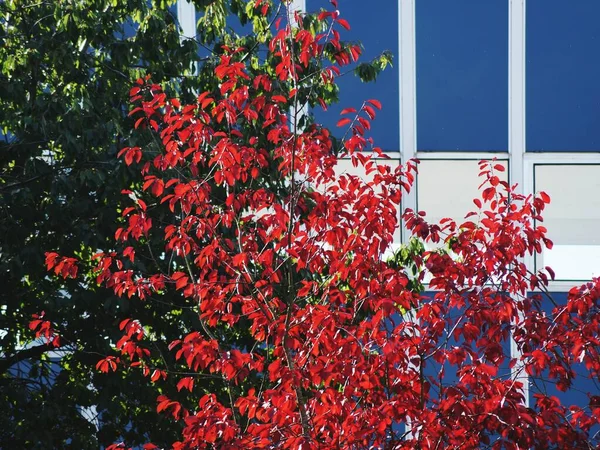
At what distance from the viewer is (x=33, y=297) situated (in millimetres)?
7430

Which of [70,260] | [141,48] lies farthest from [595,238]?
[70,260]

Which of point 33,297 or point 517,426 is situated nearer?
point 517,426

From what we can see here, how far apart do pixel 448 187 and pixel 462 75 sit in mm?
1268

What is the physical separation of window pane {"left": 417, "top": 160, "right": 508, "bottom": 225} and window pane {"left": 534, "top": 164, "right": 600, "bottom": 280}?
24.4 inches

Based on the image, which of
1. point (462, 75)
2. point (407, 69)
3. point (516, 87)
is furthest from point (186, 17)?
point (516, 87)

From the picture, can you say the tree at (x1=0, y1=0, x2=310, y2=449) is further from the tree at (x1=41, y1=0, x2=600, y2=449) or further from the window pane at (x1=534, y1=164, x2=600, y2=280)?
the window pane at (x1=534, y1=164, x2=600, y2=280)

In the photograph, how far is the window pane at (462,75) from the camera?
A: 1148cm

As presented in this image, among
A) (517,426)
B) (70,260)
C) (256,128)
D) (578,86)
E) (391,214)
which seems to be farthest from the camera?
(578,86)

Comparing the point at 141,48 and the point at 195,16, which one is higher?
the point at 195,16

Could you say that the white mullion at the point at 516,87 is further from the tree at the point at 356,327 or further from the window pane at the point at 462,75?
the tree at the point at 356,327

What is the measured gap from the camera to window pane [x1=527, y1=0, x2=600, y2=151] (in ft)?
37.4

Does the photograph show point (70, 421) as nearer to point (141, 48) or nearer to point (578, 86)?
point (141, 48)

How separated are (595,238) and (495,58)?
231cm

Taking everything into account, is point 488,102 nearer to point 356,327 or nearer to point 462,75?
point 462,75
